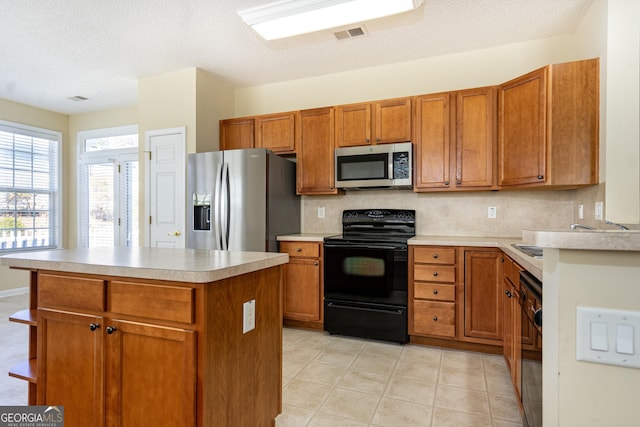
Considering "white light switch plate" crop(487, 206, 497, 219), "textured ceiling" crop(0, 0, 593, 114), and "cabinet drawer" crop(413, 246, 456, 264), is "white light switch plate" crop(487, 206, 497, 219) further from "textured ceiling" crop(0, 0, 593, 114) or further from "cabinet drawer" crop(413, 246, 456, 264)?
"textured ceiling" crop(0, 0, 593, 114)

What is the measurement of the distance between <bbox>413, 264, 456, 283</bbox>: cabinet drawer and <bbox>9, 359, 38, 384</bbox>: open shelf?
264 centimetres

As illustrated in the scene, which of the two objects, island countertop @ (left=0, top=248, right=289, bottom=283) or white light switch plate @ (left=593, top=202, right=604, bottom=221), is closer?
island countertop @ (left=0, top=248, right=289, bottom=283)

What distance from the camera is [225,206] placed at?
3.51 meters

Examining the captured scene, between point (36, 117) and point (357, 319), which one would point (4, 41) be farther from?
point (357, 319)

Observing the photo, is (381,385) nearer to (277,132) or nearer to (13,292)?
(277,132)

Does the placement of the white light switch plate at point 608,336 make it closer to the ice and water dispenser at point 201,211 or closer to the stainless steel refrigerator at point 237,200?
the stainless steel refrigerator at point 237,200

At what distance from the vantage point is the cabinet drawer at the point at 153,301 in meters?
1.31

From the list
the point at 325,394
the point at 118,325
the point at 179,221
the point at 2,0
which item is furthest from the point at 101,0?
the point at 325,394

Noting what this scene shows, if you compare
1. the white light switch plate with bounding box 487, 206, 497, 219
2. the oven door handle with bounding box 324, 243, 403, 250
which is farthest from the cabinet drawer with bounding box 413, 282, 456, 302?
the white light switch plate with bounding box 487, 206, 497, 219

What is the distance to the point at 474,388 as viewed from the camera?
2322mm

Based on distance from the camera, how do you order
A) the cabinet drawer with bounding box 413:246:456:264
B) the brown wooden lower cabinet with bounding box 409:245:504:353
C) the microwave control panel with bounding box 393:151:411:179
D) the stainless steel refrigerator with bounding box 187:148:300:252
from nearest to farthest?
1. the brown wooden lower cabinet with bounding box 409:245:504:353
2. the cabinet drawer with bounding box 413:246:456:264
3. the microwave control panel with bounding box 393:151:411:179
4. the stainless steel refrigerator with bounding box 187:148:300:252

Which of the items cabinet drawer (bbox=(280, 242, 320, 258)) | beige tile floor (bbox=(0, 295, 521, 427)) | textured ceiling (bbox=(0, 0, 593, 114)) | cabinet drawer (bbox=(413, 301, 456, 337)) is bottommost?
beige tile floor (bbox=(0, 295, 521, 427))

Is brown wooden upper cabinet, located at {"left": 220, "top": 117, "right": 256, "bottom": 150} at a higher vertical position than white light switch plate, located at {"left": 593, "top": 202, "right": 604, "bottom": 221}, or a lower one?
higher

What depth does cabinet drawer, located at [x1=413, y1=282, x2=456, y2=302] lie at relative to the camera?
2955 millimetres
